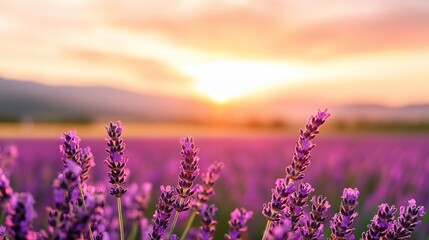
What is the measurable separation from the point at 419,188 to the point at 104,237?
4038 millimetres

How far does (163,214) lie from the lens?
6.48ft

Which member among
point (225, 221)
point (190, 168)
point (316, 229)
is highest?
point (190, 168)

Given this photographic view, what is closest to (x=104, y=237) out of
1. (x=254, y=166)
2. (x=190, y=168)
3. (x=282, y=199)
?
(x=190, y=168)

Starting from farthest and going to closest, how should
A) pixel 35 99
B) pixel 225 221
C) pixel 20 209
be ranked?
pixel 35 99 < pixel 225 221 < pixel 20 209

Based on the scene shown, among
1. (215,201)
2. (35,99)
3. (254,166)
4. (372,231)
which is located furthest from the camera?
(35,99)

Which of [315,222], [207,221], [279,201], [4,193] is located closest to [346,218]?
[315,222]

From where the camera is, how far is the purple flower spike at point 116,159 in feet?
6.37

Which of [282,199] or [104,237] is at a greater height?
[282,199]

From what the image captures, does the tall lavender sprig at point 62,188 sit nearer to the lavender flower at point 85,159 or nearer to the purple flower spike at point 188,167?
the lavender flower at point 85,159

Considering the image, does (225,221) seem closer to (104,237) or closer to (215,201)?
(215,201)

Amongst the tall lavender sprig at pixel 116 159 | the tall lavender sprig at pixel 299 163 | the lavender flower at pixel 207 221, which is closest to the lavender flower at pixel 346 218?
the tall lavender sprig at pixel 299 163

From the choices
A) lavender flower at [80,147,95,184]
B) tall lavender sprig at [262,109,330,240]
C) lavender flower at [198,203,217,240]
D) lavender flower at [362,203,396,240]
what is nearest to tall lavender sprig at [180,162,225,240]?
lavender flower at [198,203,217,240]

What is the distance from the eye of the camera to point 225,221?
5.15m

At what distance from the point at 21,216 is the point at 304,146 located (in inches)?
34.7
